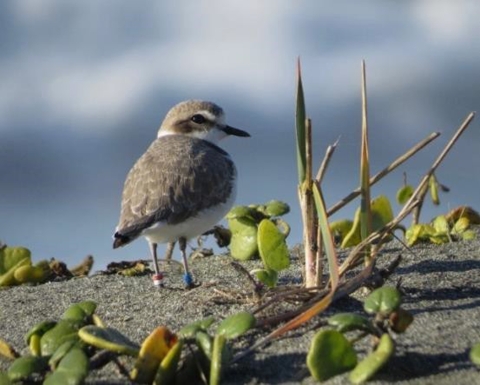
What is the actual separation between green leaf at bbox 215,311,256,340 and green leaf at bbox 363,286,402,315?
0.34 metres

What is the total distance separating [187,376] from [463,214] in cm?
241

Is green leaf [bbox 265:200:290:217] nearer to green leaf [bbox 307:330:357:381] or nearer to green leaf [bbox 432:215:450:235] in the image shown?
green leaf [bbox 432:215:450:235]

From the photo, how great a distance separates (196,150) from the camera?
18.1ft

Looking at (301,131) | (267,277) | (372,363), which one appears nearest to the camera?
(372,363)

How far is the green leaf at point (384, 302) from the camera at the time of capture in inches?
115

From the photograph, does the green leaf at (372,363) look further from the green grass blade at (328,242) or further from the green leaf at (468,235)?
the green leaf at (468,235)

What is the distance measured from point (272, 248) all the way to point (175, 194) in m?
1.37

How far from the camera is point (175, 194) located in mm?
5102

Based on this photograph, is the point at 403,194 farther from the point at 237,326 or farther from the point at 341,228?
the point at 237,326

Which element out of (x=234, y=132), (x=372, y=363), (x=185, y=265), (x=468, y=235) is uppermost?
(x=234, y=132)

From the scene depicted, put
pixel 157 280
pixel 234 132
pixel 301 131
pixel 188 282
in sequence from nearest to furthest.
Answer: pixel 301 131
pixel 188 282
pixel 157 280
pixel 234 132

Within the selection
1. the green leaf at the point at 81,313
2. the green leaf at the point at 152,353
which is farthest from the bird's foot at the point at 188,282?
the green leaf at the point at 152,353

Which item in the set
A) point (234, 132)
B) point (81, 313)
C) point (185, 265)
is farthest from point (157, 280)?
point (234, 132)

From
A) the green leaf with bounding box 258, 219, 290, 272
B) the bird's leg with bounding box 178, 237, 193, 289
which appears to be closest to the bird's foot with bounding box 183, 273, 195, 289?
the bird's leg with bounding box 178, 237, 193, 289
